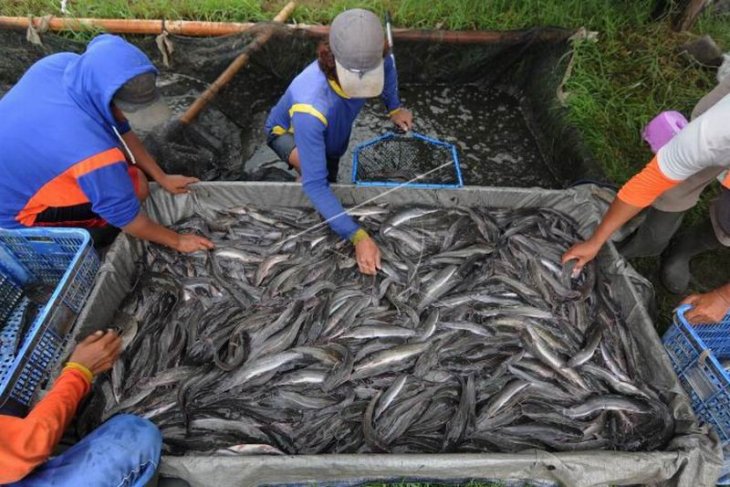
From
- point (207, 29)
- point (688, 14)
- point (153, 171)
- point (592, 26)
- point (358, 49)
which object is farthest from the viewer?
point (592, 26)

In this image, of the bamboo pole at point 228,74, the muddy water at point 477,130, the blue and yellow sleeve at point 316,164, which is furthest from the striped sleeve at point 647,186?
the bamboo pole at point 228,74

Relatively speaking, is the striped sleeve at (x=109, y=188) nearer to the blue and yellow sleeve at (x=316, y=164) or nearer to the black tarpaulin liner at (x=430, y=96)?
the blue and yellow sleeve at (x=316, y=164)

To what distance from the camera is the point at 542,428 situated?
110 inches

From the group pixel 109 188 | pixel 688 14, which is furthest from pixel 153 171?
pixel 688 14

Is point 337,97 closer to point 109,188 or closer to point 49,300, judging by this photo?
point 109,188

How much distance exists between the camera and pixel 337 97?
10.5ft

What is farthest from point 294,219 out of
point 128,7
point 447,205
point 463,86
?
point 128,7

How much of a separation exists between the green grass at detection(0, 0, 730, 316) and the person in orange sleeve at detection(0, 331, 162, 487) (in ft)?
16.4

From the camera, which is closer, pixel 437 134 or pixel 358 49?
pixel 358 49

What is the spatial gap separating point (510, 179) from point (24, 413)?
483cm

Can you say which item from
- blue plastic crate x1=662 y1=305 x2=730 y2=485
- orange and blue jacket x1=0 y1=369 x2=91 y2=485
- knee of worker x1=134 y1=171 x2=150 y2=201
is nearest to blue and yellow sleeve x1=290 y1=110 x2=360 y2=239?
knee of worker x1=134 y1=171 x2=150 y2=201

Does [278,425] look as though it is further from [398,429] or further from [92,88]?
[92,88]

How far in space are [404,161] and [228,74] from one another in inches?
89.8

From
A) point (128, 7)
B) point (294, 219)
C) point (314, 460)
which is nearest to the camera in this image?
point (314, 460)
